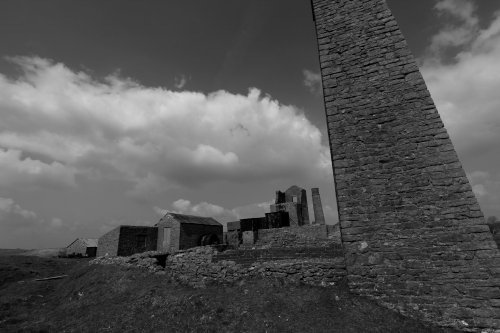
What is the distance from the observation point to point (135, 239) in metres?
28.1

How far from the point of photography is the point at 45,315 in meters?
9.84

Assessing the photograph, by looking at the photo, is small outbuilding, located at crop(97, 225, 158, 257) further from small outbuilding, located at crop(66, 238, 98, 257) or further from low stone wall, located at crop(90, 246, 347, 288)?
low stone wall, located at crop(90, 246, 347, 288)

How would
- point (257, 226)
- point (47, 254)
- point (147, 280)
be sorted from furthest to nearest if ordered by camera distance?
point (47, 254) → point (257, 226) → point (147, 280)

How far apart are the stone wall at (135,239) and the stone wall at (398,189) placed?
2613 centimetres

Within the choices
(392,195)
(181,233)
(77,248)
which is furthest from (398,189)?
(77,248)

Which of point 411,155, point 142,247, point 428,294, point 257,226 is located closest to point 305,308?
point 428,294

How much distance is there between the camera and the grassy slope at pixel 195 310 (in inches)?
221

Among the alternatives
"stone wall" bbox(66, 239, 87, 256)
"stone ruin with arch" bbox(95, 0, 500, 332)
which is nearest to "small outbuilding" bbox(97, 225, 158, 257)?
"stone wall" bbox(66, 239, 87, 256)

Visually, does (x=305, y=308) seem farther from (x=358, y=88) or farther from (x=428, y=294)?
(x=358, y=88)

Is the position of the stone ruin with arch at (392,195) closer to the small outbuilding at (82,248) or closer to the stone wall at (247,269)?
the stone wall at (247,269)

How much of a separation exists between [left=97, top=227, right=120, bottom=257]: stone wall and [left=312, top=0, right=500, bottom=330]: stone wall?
26.4 metres

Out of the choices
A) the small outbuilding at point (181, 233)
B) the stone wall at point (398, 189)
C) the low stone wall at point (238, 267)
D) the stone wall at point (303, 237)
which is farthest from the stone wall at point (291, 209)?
the stone wall at point (398, 189)

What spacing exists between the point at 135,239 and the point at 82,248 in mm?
13669

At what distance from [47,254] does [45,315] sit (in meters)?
36.6
